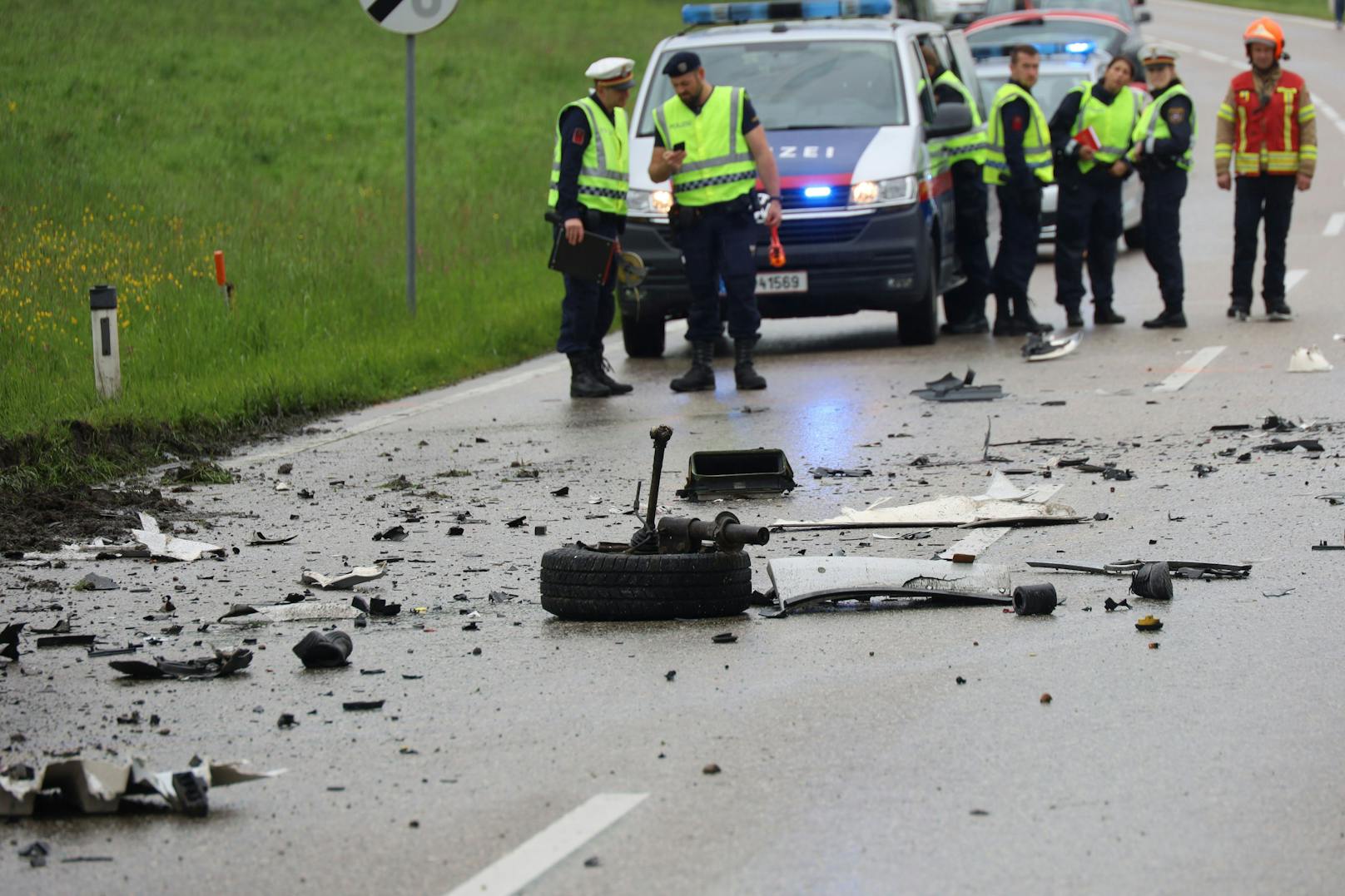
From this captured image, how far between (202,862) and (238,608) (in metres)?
2.62

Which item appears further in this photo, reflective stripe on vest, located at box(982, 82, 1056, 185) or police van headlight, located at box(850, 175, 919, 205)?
reflective stripe on vest, located at box(982, 82, 1056, 185)

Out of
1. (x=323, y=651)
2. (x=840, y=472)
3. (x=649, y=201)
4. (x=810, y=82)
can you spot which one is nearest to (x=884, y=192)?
(x=810, y=82)

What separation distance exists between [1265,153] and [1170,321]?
4.48ft

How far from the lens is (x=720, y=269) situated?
13.2m

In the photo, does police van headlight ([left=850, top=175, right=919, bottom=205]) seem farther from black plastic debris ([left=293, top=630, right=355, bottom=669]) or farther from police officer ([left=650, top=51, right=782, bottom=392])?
black plastic debris ([left=293, top=630, right=355, bottom=669])

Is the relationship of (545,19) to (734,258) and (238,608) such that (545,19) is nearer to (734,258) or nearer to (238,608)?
(734,258)

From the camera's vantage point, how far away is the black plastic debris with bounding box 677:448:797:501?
920 cm

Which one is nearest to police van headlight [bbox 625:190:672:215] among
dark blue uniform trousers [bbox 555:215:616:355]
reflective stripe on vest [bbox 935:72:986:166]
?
dark blue uniform trousers [bbox 555:215:616:355]

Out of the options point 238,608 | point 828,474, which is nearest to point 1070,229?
point 828,474

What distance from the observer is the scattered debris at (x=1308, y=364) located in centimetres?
1268

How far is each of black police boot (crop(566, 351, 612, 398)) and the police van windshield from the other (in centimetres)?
254

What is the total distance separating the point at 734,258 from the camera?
13.0 meters

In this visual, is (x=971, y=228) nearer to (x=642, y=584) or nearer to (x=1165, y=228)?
(x=1165, y=228)

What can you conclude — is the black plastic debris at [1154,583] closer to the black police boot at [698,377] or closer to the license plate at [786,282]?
the black police boot at [698,377]
